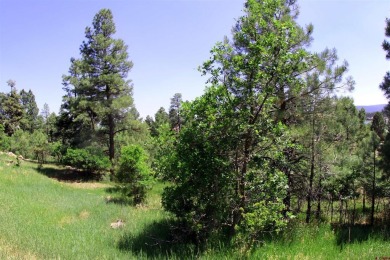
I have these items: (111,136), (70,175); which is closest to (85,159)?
(111,136)

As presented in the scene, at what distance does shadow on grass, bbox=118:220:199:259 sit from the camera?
298 inches

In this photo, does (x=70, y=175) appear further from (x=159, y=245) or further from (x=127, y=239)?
(x=159, y=245)

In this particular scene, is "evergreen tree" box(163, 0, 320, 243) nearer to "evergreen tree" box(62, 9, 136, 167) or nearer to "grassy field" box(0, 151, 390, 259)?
"grassy field" box(0, 151, 390, 259)

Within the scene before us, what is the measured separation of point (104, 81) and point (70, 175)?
9068mm

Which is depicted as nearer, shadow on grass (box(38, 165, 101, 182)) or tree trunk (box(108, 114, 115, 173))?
shadow on grass (box(38, 165, 101, 182))

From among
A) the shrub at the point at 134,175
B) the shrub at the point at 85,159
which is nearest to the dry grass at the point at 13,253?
the shrub at the point at 134,175

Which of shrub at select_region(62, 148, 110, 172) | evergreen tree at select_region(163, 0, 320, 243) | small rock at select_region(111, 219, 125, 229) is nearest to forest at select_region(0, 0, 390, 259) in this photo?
evergreen tree at select_region(163, 0, 320, 243)

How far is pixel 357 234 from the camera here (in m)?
9.21

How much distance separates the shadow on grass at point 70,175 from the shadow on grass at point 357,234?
70.1 ft

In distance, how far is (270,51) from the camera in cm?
712

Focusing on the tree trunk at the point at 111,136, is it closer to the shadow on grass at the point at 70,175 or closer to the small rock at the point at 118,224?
the shadow on grass at the point at 70,175

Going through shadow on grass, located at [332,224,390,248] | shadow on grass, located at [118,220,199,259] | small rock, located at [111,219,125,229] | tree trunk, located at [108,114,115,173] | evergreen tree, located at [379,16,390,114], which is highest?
evergreen tree, located at [379,16,390,114]

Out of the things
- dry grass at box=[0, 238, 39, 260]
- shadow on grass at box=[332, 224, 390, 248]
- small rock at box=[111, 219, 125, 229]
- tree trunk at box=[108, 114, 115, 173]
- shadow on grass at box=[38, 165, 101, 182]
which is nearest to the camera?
dry grass at box=[0, 238, 39, 260]

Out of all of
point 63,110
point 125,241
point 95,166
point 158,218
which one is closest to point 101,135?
point 95,166
